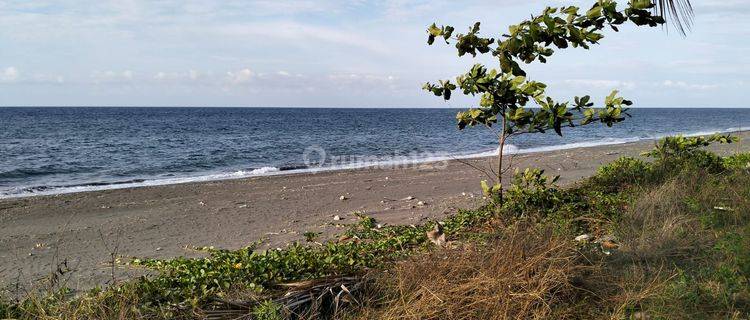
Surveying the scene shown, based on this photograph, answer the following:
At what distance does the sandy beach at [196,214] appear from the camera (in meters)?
6.28

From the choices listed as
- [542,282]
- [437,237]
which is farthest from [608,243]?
[542,282]

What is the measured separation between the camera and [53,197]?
1196 cm

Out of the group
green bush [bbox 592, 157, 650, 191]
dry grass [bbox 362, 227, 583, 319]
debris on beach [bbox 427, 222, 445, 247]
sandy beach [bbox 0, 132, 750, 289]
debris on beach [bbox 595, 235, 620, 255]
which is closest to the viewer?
dry grass [bbox 362, 227, 583, 319]

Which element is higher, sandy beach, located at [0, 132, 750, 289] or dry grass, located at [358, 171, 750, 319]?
dry grass, located at [358, 171, 750, 319]

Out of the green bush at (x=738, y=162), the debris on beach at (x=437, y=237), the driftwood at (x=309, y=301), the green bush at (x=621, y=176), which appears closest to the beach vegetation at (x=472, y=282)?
the driftwood at (x=309, y=301)

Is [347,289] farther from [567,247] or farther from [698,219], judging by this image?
[698,219]

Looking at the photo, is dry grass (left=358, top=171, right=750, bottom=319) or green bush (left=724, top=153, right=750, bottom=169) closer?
dry grass (left=358, top=171, right=750, bottom=319)

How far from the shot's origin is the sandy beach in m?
6.28

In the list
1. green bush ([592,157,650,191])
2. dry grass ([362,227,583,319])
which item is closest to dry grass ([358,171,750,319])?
dry grass ([362,227,583,319])

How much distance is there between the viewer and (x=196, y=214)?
9.11m

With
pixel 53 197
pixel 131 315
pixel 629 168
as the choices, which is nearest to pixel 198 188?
pixel 53 197

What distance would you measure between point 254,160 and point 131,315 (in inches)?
829

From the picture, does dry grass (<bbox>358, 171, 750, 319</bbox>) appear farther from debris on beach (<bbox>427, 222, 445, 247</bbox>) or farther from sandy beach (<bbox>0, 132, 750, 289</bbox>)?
sandy beach (<bbox>0, 132, 750, 289</bbox>)

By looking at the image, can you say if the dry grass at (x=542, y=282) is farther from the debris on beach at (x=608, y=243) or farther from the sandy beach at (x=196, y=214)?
the sandy beach at (x=196, y=214)
